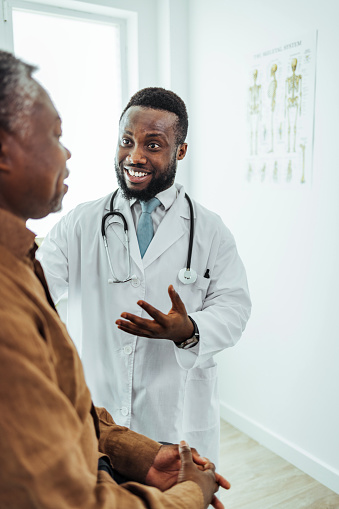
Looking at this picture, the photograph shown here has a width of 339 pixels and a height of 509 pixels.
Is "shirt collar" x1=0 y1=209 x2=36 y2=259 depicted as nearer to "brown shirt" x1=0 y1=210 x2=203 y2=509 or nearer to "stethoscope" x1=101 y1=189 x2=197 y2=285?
"brown shirt" x1=0 y1=210 x2=203 y2=509

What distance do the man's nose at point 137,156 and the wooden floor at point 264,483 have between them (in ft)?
4.92

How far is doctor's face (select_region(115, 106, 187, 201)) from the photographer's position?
57.1 inches

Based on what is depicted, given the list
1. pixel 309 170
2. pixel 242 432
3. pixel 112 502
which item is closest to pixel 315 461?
pixel 242 432

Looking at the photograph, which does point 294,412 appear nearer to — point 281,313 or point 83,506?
point 281,313

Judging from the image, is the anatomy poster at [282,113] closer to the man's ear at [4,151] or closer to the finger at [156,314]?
the finger at [156,314]

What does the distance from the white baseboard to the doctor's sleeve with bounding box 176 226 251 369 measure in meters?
1.06


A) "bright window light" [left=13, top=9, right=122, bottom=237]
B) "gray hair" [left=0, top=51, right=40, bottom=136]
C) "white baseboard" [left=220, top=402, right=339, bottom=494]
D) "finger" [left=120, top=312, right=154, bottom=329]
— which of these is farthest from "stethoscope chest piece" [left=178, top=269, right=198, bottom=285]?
"bright window light" [left=13, top=9, right=122, bottom=237]

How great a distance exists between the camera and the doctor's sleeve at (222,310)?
1.37 m

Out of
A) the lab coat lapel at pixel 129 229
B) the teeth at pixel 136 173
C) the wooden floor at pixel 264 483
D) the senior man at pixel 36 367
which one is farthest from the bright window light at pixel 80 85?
the senior man at pixel 36 367

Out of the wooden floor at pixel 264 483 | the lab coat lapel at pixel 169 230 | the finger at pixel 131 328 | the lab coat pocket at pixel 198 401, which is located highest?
the lab coat lapel at pixel 169 230

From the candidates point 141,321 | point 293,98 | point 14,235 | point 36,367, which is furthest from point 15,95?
point 293,98

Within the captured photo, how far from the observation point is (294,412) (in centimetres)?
227

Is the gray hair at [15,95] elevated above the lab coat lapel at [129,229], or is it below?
above

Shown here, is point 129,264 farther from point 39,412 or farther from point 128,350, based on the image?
point 39,412
